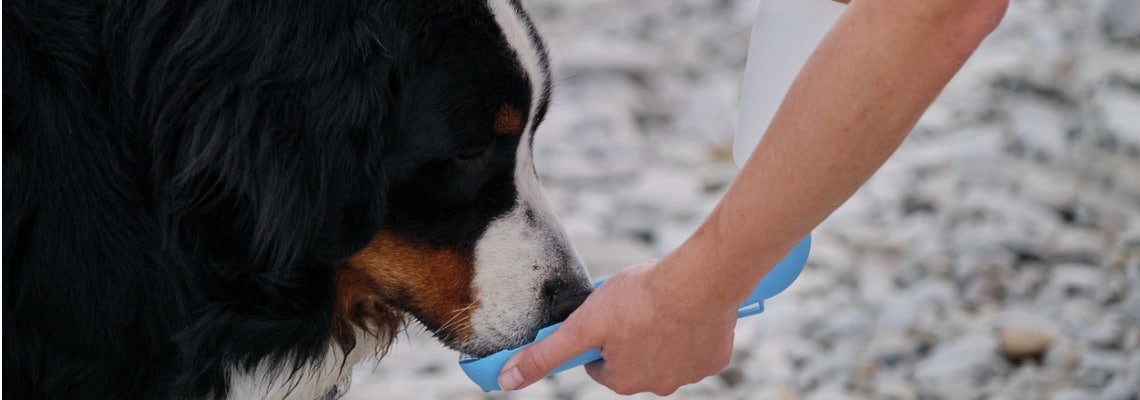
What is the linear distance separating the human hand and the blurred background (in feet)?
1.64

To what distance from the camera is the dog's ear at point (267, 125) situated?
160 cm

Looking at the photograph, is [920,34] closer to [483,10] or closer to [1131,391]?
[483,10]

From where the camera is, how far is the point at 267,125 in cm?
162

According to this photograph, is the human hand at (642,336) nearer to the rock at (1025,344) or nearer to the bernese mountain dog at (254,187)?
the bernese mountain dog at (254,187)

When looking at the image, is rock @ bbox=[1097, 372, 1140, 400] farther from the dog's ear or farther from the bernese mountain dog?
the dog's ear

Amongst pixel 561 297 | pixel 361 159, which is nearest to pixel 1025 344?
pixel 561 297

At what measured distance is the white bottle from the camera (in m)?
2.03

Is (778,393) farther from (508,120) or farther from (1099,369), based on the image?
(508,120)

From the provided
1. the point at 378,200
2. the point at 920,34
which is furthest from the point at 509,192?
the point at 920,34

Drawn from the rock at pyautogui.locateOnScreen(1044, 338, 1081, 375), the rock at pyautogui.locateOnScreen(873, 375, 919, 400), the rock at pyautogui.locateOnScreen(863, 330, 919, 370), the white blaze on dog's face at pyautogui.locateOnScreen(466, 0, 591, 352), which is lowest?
the rock at pyautogui.locateOnScreen(863, 330, 919, 370)

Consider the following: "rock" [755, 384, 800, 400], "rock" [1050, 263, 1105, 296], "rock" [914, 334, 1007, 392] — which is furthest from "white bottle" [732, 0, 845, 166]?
"rock" [1050, 263, 1105, 296]

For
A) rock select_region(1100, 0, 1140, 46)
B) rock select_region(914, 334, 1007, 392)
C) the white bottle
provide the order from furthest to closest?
1. rock select_region(1100, 0, 1140, 46)
2. rock select_region(914, 334, 1007, 392)
3. the white bottle

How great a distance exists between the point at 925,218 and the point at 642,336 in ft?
6.15

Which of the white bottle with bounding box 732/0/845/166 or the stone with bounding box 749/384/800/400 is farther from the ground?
the white bottle with bounding box 732/0/845/166
